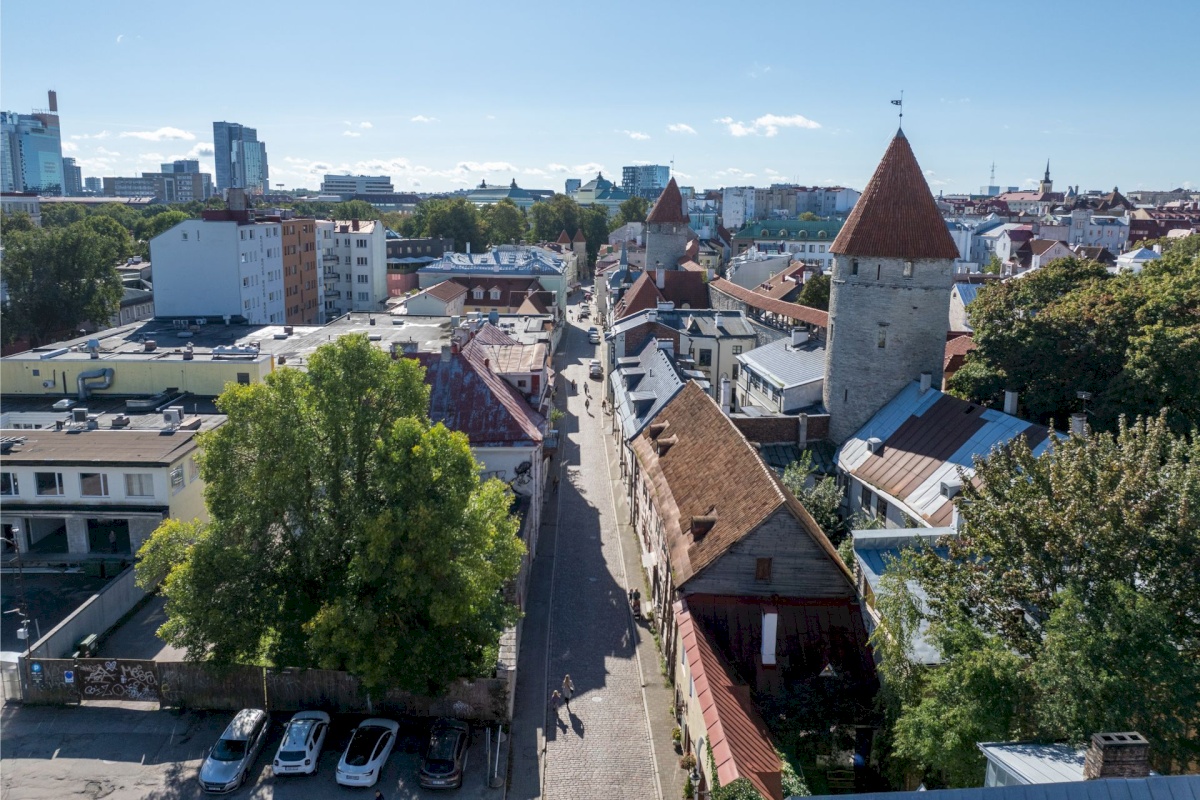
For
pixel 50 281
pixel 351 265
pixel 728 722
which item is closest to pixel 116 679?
pixel 728 722

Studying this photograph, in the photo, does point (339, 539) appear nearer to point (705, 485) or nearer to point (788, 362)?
point (705, 485)

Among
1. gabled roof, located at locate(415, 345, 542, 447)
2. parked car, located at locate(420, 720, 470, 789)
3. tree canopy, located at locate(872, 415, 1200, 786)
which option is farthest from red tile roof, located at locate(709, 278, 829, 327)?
parked car, located at locate(420, 720, 470, 789)

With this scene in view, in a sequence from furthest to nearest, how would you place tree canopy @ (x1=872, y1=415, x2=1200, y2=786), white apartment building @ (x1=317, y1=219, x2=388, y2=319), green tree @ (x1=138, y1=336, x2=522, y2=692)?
white apartment building @ (x1=317, y1=219, x2=388, y2=319)
green tree @ (x1=138, y1=336, x2=522, y2=692)
tree canopy @ (x1=872, y1=415, x2=1200, y2=786)

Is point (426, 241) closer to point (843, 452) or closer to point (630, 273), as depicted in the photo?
point (630, 273)

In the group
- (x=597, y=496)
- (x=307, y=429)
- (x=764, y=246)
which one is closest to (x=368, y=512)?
(x=307, y=429)

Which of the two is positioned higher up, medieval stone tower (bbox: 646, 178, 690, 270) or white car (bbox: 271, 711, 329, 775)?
medieval stone tower (bbox: 646, 178, 690, 270)

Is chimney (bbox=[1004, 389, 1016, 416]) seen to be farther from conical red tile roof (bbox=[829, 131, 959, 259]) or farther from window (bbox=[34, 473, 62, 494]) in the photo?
window (bbox=[34, 473, 62, 494])
